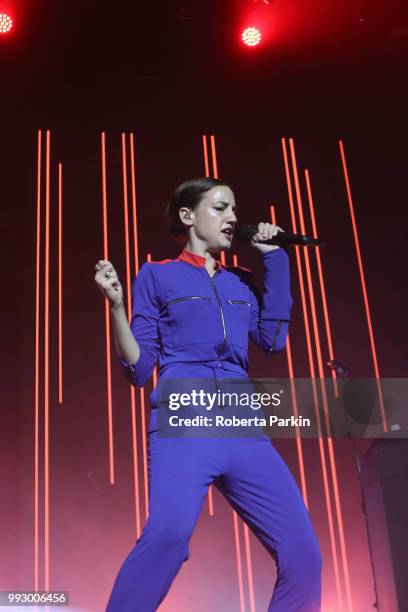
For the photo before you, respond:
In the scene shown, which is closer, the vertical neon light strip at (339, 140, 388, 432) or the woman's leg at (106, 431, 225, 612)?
the woman's leg at (106, 431, 225, 612)

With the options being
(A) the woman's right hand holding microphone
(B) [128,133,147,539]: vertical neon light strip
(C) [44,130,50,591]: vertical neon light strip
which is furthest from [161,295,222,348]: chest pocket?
(C) [44,130,50,591]: vertical neon light strip

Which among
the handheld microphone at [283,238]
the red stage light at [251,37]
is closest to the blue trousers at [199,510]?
the handheld microphone at [283,238]

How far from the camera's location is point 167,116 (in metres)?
3.92

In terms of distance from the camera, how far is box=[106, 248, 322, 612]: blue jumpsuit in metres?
1.26

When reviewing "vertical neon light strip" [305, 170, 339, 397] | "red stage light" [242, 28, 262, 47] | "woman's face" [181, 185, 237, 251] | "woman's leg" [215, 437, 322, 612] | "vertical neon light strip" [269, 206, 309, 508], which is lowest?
"woman's leg" [215, 437, 322, 612]

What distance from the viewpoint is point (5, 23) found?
363cm

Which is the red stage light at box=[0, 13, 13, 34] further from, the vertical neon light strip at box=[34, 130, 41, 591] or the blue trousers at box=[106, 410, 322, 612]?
the blue trousers at box=[106, 410, 322, 612]

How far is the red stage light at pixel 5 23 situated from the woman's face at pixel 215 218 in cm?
250

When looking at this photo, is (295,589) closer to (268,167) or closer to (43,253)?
(43,253)

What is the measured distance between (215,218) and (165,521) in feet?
2.80

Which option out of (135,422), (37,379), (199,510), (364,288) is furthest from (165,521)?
(364,288)

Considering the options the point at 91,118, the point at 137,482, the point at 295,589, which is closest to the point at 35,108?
the point at 91,118

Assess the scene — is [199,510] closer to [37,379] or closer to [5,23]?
[37,379]

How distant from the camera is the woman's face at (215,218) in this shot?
5.82 feet
